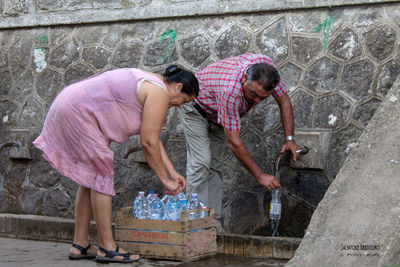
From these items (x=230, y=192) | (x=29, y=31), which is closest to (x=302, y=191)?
(x=230, y=192)

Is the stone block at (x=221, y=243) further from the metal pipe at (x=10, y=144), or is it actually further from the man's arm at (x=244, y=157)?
the metal pipe at (x=10, y=144)

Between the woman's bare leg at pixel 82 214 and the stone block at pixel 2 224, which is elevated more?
the woman's bare leg at pixel 82 214

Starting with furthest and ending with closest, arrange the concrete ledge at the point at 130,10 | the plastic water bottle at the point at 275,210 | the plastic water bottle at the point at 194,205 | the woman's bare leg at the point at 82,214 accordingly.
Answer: the concrete ledge at the point at 130,10, the plastic water bottle at the point at 275,210, the plastic water bottle at the point at 194,205, the woman's bare leg at the point at 82,214

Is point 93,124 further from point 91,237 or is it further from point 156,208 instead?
point 91,237

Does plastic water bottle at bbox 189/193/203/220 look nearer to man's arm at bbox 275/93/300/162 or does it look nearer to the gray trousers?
the gray trousers

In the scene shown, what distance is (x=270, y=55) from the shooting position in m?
6.19

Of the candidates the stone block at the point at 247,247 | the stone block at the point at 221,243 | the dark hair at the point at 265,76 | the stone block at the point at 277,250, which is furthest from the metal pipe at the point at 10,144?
the stone block at the point at 277,250

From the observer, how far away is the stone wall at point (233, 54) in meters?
5.78

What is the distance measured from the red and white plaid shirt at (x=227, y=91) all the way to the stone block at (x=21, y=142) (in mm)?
2458

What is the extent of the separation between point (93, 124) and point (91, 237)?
5.47 feet

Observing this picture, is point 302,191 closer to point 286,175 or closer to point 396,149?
point 286,175

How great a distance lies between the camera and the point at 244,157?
17.7 feet

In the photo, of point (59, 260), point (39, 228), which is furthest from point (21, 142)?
point (59, 260)

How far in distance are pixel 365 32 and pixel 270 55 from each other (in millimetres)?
871
